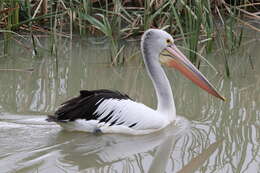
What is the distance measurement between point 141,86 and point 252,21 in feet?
9.58

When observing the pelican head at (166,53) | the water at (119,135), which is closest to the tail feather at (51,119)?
the water at (119,135)

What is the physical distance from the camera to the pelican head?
5422 mm

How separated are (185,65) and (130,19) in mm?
2766

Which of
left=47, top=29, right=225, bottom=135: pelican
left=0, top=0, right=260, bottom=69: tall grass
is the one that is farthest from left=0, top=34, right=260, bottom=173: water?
left=0, top=0, right=260, bottom=69: tall grass

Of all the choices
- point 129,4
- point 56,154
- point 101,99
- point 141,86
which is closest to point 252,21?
point 129,4

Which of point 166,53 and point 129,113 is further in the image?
point 166,53

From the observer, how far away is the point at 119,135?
5062mm

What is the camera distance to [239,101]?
582 centimetres

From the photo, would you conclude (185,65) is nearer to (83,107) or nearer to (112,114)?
(112,114)

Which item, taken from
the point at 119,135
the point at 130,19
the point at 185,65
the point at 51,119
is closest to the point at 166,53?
the point at 185,65

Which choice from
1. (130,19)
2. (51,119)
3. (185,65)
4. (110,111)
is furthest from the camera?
(130,19)

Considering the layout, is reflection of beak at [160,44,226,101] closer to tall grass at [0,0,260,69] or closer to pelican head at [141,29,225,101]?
pelican head at [141,29,225,101]

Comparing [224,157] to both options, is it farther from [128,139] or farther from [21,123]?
[21,123]

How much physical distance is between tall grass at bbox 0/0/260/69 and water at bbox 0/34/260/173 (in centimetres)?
30
